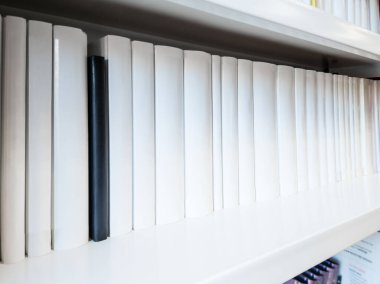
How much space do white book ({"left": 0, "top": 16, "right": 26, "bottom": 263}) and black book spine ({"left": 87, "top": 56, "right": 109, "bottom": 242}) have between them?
0.08 metres

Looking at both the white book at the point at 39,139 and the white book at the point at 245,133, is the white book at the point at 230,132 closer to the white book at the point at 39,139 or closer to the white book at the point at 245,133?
the white book at the point at 245,133

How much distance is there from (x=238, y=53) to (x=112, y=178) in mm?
523

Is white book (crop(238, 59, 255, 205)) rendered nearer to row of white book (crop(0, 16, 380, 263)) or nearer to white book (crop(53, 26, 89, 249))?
row of white book (crop(0, 16, 380, 263))

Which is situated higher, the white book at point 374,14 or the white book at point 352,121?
the white book at point 374,14

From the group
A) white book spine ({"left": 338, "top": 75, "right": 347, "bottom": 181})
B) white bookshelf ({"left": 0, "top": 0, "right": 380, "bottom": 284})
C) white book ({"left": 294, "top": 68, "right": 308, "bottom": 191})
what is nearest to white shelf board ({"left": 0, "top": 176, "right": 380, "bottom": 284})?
white bookshelf ({"left": 0, "top": 0, "right": 380, "bottom": 284})

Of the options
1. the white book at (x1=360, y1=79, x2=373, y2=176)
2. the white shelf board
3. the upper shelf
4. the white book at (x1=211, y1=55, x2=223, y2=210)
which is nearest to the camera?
the white shelf board

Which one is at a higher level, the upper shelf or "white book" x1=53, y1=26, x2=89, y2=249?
the upper shelf

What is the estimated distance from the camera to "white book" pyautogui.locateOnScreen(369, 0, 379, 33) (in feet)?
2.60

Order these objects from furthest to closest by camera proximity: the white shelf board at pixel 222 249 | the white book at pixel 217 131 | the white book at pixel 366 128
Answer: the white book at pixel 366 128 < the white book at pixel 217 131 < the white shelf board at pixel 222 249

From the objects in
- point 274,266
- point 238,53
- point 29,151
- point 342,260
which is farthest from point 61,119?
point 342,260

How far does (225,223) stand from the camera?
17.9 inches

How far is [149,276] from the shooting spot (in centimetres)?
30

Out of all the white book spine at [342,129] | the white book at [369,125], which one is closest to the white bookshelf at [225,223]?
the white book spine at [342,129]

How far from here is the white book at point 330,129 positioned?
72 centimetres
